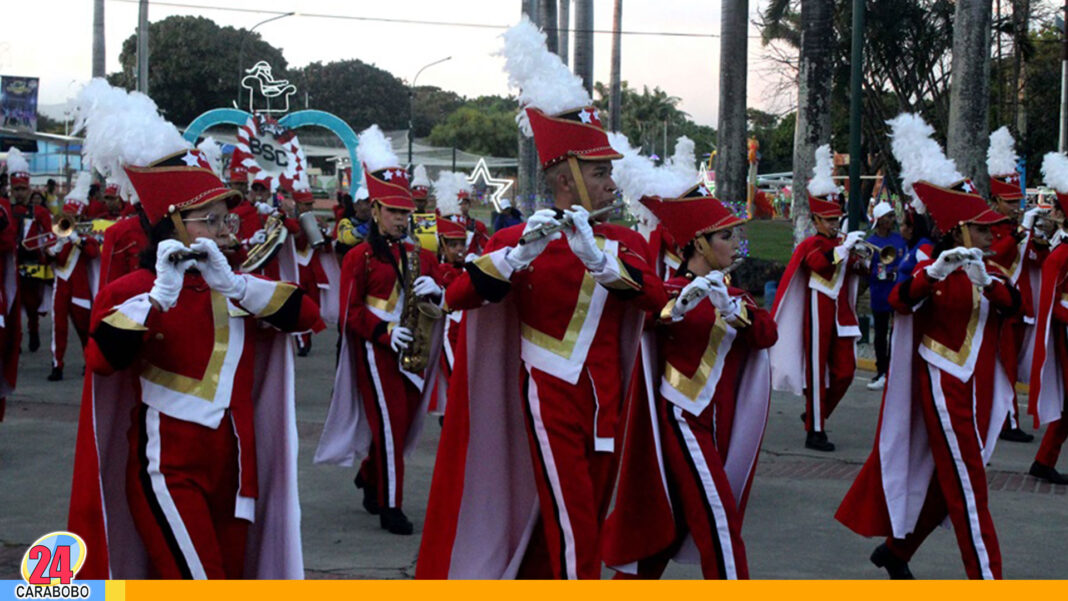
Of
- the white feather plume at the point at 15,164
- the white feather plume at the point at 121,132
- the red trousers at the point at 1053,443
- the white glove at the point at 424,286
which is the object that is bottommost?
the red trousers at the point at 1053,443

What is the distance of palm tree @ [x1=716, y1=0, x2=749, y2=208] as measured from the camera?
21.7 m

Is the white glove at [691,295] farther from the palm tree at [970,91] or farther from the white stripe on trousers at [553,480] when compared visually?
the palm tree at [970,91]

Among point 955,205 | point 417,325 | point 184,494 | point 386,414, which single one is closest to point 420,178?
point 386,414

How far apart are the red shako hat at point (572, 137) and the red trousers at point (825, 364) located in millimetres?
5434

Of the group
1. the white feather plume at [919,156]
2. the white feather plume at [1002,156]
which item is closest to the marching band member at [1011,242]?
the white feather plume at [1002,156]

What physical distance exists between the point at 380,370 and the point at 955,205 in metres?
3.24

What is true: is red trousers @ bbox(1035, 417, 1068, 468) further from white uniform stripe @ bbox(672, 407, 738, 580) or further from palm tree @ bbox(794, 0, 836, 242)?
palm tree @ bbox(794, 0, 836, 242)

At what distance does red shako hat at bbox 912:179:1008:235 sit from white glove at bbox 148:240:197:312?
396 cm

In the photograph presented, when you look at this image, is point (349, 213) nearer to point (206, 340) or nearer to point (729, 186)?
point (729, 186)

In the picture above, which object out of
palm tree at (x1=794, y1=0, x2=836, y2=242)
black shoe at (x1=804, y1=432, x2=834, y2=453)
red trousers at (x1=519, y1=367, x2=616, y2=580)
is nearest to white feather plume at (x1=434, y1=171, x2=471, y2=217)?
black shoe at (x1=804, y1=432, x2=834, y2=453)

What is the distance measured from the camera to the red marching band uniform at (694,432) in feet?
18.5

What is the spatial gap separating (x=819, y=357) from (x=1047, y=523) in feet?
9.53

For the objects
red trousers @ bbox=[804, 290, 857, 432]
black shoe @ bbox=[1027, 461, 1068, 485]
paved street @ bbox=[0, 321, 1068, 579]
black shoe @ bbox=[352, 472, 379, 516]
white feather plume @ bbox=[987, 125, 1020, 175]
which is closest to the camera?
paved street @ bbox=[0, 321, 1068, 579]

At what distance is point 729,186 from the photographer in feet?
71.3
